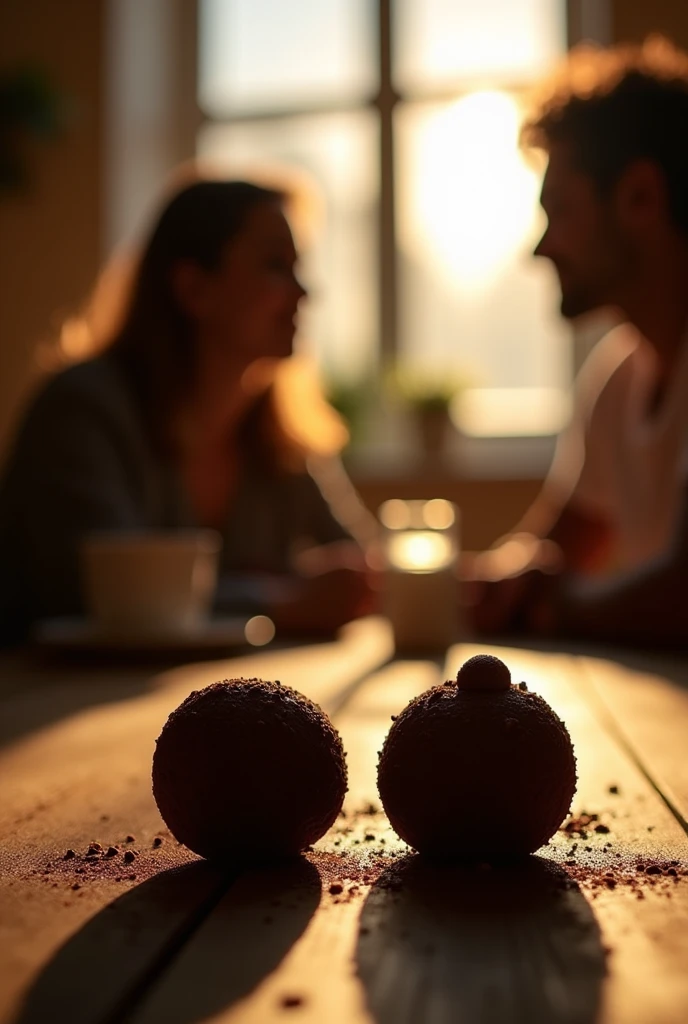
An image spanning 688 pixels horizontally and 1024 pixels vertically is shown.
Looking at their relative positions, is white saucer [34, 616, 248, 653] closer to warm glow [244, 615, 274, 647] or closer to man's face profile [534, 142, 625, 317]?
warm glow [244, 615, 274, 647]

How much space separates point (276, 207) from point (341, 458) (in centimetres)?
166

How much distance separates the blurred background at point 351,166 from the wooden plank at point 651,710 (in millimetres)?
2495

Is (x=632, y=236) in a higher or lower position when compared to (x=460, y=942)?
Result: higher

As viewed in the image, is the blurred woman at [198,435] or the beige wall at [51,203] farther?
the beige wall at [51,203]

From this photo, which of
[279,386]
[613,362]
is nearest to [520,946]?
[279,386]

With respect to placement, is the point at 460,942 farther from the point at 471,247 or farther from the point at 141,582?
the point at 471,247

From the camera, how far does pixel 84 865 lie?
0.41 meters

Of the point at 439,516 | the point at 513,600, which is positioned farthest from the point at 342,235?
the point at 439,516

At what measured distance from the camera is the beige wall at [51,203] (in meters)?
3.69

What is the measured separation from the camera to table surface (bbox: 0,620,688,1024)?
0.28m

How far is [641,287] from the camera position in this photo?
1.91m

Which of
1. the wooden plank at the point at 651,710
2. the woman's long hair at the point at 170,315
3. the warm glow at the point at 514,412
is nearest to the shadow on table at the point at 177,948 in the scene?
the wooden plank at the point at 651,710

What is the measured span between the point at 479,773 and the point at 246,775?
86 mm

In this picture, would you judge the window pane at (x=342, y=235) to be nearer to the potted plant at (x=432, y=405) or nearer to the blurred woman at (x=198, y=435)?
the potted plant at (x=432, y=405)
